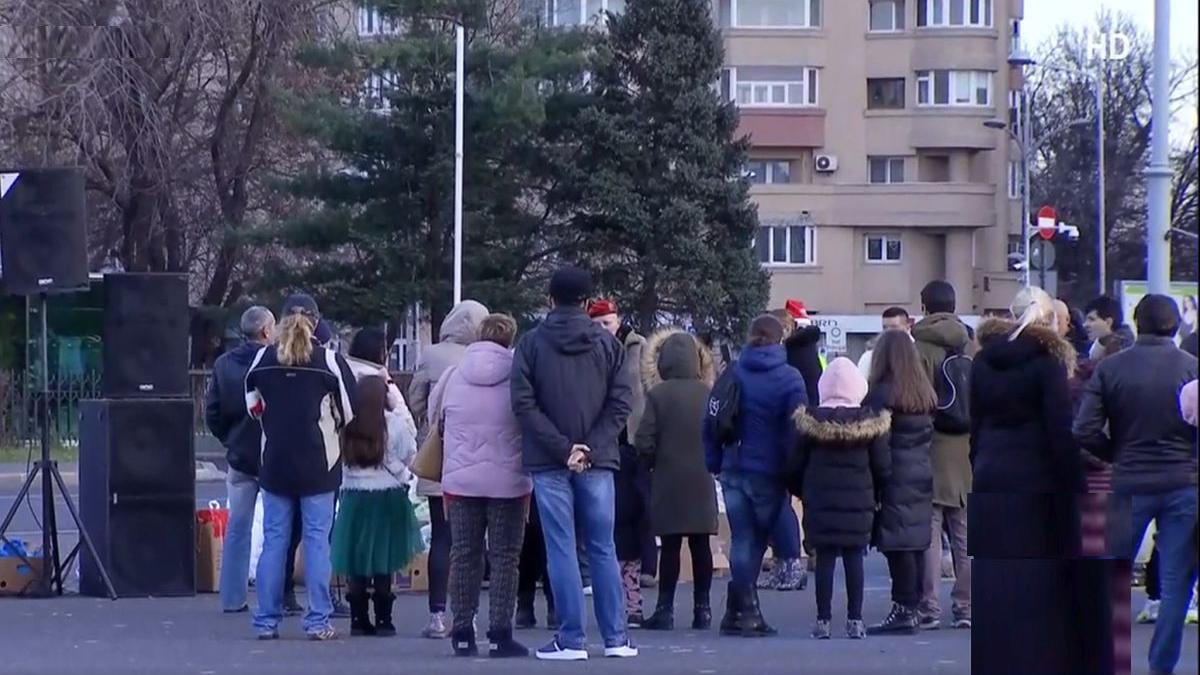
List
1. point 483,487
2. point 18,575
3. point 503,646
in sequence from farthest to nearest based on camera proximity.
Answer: point 18,575, point 503,646, point 483,487

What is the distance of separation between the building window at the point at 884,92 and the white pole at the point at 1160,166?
46284 millimetres

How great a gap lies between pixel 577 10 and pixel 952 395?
144ft

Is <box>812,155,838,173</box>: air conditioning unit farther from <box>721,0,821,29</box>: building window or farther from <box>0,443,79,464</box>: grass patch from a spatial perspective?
<box>0,443,79,464</box>: grass patch

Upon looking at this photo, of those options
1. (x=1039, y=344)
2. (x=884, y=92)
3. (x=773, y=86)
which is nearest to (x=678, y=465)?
(x=1039, y=344)

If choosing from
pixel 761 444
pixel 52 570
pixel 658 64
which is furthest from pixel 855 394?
pixel 658 64

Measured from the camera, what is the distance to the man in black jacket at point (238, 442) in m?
13.2

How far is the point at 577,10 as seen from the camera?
55625 millimetres

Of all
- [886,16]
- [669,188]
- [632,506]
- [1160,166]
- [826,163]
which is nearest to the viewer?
[632,506]

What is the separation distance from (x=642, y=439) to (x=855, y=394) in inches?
51.7

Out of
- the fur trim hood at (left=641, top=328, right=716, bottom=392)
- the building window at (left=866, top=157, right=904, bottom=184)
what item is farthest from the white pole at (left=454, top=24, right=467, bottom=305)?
the building window at (left=866, top=157, right=904, bottom=184)

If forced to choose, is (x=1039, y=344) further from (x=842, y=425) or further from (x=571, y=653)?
(x=571, y=653)

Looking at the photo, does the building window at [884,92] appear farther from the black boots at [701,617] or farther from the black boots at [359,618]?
the black boots at [359,618]

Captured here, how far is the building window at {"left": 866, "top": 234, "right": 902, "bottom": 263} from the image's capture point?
2469 inches

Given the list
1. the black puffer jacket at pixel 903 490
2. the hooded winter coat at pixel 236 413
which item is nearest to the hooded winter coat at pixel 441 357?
the hooded winter coat at pixel 236 413
